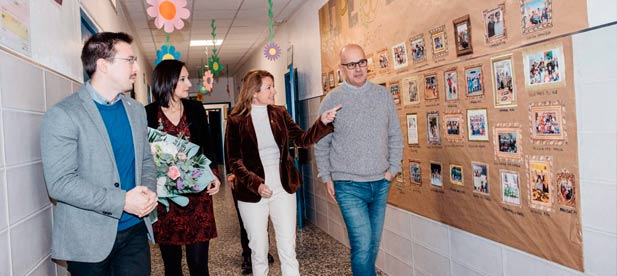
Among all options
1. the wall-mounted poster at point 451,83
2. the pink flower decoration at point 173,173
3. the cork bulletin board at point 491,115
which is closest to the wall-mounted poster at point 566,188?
the cork bulletin board at point 491,115

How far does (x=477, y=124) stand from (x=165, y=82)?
1658 millimetres

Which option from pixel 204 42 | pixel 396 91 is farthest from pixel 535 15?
pixel 204 42

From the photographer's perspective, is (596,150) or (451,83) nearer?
(596,150)

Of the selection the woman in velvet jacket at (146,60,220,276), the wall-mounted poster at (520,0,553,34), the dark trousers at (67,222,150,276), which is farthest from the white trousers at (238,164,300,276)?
the wall-mounted poster at (520,0,553,34)

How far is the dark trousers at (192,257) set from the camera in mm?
2463

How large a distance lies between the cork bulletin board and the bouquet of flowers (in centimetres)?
147

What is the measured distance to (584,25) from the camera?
6.06 feet

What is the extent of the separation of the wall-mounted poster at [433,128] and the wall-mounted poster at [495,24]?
655mm

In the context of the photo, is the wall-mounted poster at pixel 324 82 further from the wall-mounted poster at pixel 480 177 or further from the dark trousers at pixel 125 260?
the dark trousers at pixel 125 260

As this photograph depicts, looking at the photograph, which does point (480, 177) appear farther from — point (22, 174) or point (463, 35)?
point (22, 174)

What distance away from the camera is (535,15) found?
207 cm

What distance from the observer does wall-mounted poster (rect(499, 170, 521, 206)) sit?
227 cm

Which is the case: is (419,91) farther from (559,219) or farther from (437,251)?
(559,219)

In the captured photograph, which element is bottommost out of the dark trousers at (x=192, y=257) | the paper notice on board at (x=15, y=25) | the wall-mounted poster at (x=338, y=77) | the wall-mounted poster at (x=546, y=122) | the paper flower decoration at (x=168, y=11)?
the dark trousers at (x=192, y=257)
